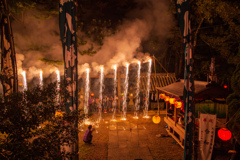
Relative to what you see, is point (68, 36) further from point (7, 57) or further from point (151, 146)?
point (151, 146)

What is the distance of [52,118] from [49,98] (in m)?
0.44

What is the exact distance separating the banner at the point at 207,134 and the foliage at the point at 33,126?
17.3 feet

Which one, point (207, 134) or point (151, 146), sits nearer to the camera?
point (207, 134)

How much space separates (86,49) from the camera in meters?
12.8

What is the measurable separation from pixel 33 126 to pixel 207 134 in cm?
632

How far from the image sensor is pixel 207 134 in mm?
6629

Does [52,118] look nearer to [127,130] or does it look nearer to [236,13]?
[127,130]

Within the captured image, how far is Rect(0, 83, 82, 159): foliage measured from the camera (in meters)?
2.77

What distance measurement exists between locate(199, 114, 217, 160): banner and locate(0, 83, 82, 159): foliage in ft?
17.3

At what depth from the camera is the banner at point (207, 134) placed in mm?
6547

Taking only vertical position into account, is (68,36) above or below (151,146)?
above

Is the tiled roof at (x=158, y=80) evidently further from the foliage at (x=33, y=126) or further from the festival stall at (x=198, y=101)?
the foliage at (x=33, y=126)

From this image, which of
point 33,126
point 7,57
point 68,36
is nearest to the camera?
point 33,126

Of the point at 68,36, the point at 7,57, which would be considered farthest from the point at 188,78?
the point at 7,57
